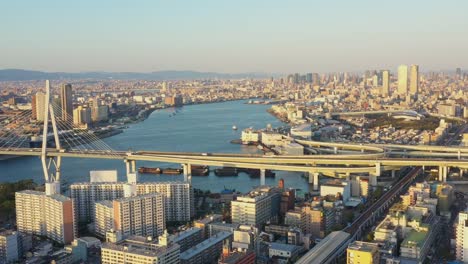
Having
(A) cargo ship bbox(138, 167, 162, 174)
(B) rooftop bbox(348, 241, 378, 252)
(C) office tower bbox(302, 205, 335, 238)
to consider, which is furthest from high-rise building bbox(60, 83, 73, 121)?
(B) rooftop bbox(348, 241, 378, 252)

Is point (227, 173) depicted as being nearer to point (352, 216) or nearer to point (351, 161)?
point (351, 161)

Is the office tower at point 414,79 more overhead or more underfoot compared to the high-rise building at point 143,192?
more overhead

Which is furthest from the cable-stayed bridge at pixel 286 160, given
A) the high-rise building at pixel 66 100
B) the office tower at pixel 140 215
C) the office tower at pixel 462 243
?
the high-rise building at pixel 66 100

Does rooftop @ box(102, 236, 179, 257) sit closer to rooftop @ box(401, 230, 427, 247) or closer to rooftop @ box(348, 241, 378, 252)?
rooftop @ box(348, 241, 378, 252)

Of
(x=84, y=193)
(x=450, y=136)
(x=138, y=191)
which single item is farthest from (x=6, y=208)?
(x=450, y=136)

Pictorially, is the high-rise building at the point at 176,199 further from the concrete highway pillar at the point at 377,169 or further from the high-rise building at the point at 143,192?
the concrete highway pillar at the point at 377,169

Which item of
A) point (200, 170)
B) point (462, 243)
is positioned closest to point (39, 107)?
point (200, 170)
